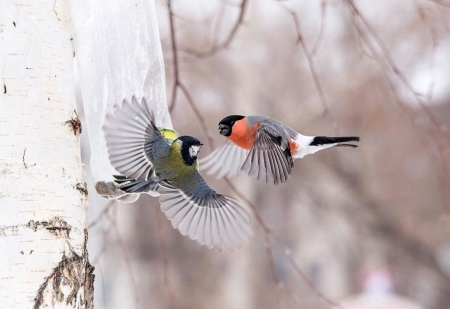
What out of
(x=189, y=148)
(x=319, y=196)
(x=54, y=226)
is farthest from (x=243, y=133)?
(x=319, y=196)

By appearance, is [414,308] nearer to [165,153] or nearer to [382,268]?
[382,268]

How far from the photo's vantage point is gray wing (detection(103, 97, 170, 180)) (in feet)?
3.46

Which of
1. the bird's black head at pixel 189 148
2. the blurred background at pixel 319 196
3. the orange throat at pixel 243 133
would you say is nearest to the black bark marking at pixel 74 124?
the bird's black head at pixel 189 148

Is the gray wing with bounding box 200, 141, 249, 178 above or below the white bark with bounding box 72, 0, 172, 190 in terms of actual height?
below

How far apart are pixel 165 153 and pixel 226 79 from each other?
16.8 ft

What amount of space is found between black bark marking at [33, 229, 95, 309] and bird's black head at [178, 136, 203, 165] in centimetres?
31

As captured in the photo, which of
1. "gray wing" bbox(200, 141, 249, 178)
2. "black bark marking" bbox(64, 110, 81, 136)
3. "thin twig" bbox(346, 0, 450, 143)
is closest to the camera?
"black bark marking" bbox(64, 110, 81, 136)

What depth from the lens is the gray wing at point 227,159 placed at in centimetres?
150

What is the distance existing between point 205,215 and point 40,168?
43cm

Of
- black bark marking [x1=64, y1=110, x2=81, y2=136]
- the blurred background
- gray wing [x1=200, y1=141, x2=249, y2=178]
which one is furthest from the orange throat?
the blurred background

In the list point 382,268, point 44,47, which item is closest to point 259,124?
point 44,47

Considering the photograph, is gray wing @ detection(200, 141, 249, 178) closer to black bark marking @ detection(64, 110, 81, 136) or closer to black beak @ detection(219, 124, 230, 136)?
black beak @ detection(219, 124, 230, 136)

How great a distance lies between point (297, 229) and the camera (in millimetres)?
6988

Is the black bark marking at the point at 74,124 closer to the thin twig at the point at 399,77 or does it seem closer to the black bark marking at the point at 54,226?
the black bark marking at the point at 54,226
